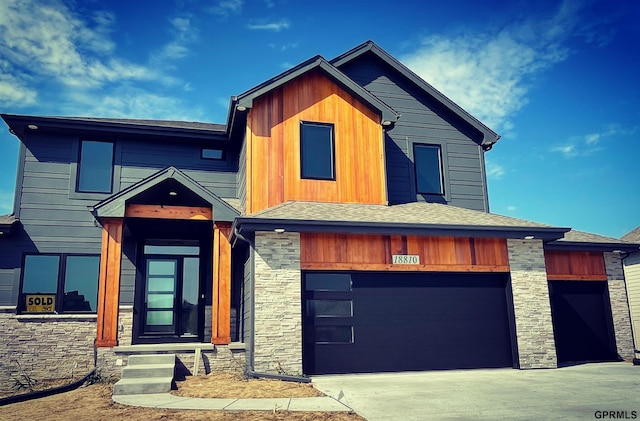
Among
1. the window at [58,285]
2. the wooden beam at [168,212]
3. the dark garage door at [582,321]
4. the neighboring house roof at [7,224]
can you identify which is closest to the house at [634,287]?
the dark garage door at [582,321]

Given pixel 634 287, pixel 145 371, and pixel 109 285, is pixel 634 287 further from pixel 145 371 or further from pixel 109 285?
pixel 109 285

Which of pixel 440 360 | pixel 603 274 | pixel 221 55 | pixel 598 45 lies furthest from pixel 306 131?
pixel 598 45

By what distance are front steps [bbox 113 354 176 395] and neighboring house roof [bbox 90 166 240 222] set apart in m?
3.42

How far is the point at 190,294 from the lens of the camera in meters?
13.8

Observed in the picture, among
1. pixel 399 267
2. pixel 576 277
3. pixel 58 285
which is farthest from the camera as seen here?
pixel 576 277

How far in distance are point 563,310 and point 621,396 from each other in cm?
613

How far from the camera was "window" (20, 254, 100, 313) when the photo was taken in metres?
12.7

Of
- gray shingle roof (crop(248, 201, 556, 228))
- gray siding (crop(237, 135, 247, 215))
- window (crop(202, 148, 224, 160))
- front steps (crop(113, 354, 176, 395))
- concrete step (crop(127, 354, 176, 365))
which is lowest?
front steps (crop(113, 354, 176, 395))

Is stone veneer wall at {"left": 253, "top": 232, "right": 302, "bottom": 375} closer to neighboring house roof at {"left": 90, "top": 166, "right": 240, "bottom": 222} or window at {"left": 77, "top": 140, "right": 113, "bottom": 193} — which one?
neighboring house roof at {"left": 90, "top": 166, "right": 240, "bottom": 222}

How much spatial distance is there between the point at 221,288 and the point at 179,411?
4.76 metres

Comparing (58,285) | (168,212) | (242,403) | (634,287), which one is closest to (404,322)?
(242,403)

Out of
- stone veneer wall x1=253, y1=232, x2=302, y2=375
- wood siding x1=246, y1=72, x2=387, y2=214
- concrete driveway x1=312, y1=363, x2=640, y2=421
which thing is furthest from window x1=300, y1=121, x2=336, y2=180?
concrete driveway x1=312, y1=363, x2=640, y2=421

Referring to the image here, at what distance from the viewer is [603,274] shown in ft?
44.6

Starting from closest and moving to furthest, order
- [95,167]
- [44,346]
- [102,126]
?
[44,346], [102,126], [95,167]
